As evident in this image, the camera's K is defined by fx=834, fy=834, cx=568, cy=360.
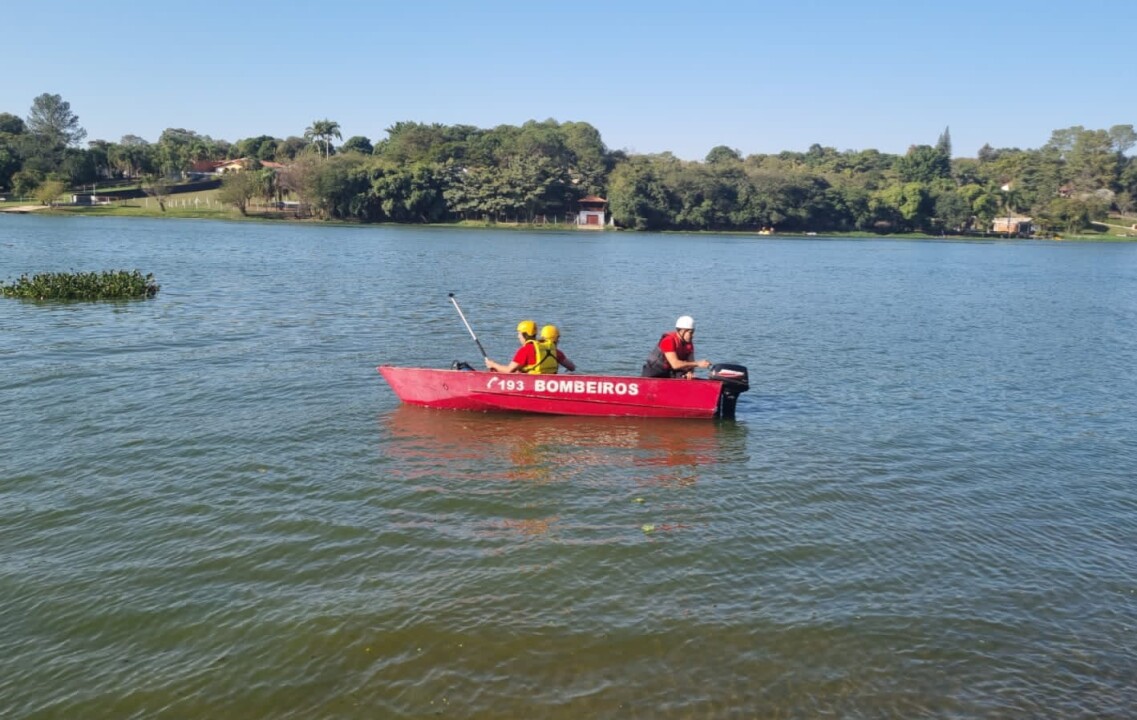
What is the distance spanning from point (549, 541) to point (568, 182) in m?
121

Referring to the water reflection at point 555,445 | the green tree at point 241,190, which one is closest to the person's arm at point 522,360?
the water reflection at point 555,445

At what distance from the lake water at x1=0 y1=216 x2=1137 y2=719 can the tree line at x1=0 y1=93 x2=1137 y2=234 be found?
91889 millimetres

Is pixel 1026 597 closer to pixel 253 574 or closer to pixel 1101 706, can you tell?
pixel 1101 706

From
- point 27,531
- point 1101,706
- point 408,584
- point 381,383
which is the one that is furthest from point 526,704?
point 381,383

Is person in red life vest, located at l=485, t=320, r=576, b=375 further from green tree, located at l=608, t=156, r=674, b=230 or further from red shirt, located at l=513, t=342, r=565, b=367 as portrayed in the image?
green tree, located at l=608, t=156, r=674, b=230

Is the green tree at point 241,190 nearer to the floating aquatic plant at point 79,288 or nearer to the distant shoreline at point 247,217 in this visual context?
the distant shoreline at point 247,217

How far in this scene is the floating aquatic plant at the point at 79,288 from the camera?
1180 inches

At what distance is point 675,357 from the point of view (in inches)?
633

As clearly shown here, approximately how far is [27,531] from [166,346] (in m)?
12.7

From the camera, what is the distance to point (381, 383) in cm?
1903

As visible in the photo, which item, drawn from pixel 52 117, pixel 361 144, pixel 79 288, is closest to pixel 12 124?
pixel 52 117

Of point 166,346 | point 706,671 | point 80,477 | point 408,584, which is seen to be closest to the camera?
point 706,671

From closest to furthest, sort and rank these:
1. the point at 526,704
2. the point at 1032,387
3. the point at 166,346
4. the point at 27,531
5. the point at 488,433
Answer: the point at 526,704
the point at 27,531
the point at 488,433
the point at 1032,387
the point at 166,346

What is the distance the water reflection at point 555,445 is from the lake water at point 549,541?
0.09m
